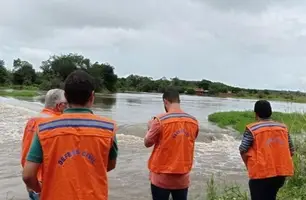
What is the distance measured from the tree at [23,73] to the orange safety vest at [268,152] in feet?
354

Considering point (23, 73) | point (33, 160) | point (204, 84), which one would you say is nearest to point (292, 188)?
point (33, 160)

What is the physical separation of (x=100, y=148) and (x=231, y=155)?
15.3 meters

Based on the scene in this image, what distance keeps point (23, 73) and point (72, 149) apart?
114 meters

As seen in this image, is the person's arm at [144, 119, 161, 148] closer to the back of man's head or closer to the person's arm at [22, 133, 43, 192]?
the back of man's head

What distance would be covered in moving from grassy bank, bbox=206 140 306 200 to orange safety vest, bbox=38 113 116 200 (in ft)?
14.1

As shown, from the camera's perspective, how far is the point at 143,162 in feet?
49.7

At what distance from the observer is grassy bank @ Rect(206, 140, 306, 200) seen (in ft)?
24.1

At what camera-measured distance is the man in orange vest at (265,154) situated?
529cm

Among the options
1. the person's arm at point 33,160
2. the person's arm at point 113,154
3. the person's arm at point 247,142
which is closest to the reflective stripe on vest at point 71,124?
the person's arm at point 33,160

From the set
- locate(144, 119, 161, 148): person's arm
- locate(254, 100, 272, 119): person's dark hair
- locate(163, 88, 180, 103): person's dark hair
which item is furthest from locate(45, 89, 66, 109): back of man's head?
locate(254, 100, 272, 119): person's dark hair

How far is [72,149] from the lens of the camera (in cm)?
320

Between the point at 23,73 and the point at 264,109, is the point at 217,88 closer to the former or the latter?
the point at 23,73

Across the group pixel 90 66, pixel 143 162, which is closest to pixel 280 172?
pixel 143 162

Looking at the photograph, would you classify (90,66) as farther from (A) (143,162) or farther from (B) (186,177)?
(B) (186,177)
